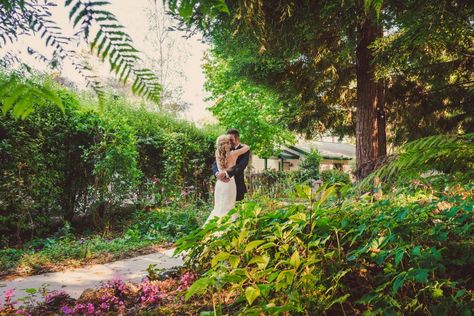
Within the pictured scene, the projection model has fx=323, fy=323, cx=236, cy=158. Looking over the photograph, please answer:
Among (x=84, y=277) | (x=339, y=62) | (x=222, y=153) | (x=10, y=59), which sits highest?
(x=339, y=62)

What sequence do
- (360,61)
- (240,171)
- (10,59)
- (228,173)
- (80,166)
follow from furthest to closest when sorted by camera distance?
(80,166)
(360,61)
(240,171)
(228,173)
(10,59)

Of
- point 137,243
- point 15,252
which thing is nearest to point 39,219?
point 15,252

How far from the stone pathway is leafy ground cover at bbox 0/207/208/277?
0.27 meters

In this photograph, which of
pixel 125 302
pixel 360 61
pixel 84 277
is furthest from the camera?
pixel 360 61

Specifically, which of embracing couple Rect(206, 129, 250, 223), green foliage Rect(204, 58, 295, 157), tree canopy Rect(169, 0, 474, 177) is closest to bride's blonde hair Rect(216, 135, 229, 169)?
embracing couple Rect(206, 129, 250, 223)

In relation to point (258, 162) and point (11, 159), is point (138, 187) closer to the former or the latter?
point (11, 159)

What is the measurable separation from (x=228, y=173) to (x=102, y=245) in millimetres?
2406

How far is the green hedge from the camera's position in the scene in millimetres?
5551

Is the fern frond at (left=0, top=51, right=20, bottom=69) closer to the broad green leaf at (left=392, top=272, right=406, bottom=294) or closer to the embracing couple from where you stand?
the broad green leaf at (left=392, top=272, right=406, bottom=294)

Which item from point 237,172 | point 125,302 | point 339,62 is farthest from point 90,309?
point 339,62

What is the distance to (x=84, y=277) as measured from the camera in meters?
3.97

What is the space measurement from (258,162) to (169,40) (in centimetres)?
3587

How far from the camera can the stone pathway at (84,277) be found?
140 inches

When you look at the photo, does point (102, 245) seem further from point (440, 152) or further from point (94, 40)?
point (94, 40)
